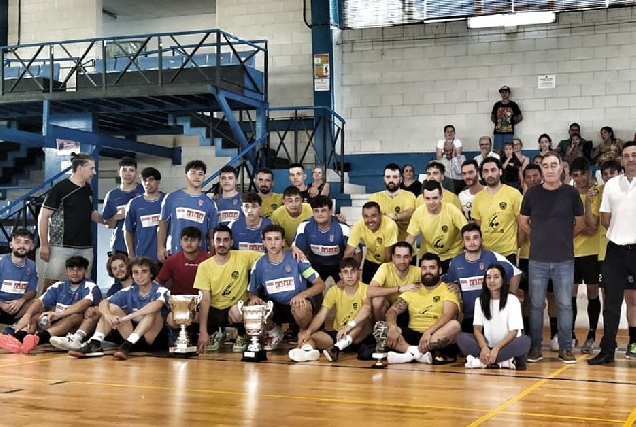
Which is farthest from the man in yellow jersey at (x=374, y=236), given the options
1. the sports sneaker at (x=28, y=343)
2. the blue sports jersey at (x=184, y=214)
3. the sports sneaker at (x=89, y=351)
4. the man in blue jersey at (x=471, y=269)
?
the sports sneaker at (x=28, y=343)

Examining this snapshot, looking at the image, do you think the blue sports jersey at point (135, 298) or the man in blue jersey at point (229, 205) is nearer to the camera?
the blue sports jersey at point (135, 298)

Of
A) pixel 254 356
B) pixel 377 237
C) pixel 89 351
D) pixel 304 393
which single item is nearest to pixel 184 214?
pixel 89 351

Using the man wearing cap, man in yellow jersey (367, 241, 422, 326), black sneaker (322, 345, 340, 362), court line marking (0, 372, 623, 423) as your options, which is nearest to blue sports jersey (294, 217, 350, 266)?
man in yellow jersey (367, 241, 422, 326)

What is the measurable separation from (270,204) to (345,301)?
2.02 m

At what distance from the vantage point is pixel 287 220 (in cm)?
936

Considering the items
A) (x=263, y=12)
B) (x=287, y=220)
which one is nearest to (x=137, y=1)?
(x=263, y=12)

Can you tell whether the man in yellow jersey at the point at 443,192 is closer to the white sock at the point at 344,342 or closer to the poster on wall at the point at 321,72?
the white sock at the point at 344,342

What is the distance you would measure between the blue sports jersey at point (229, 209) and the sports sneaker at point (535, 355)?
11.6 feet

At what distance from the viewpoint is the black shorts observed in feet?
27.8

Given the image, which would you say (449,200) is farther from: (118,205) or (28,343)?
(28,343)

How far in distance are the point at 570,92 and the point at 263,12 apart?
5857mm

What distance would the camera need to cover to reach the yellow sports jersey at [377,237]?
864 centimetres

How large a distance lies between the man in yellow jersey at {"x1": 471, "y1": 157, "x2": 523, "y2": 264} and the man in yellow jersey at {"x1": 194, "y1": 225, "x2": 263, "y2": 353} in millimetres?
2266

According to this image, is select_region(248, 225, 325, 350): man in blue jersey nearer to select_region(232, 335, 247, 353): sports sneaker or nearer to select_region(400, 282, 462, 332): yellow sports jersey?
select_region(232, 335, 247, 353): sports sneaker
